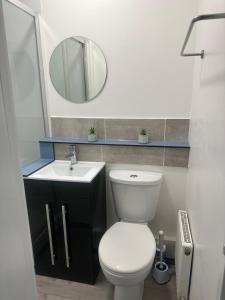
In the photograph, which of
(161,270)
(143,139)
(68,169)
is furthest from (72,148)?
(161,270)

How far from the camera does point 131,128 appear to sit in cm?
176

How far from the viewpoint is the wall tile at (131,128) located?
1.72 m

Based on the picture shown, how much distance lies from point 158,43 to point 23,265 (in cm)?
158

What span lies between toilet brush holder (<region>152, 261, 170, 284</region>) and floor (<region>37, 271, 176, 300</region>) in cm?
3

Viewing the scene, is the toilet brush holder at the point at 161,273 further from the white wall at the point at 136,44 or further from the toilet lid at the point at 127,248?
the white wall at the point at 136,44

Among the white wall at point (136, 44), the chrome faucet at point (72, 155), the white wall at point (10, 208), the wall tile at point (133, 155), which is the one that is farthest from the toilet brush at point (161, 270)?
the white wall at point (10, 208)

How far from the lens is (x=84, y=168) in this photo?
1.76 meters

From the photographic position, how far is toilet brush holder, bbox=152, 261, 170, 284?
1.65 meters

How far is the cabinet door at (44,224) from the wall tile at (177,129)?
3.22 feet

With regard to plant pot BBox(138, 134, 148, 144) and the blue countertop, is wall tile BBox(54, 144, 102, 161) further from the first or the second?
plant pot BBox(138, 134, 148, 144)

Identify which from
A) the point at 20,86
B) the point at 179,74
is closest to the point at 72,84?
the point at 20,86

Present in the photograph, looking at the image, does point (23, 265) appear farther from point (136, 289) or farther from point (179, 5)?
point (179, 5)

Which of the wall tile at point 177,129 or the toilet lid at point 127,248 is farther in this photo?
the wall tile at point 177,129

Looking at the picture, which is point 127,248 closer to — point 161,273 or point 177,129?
point 161,273
